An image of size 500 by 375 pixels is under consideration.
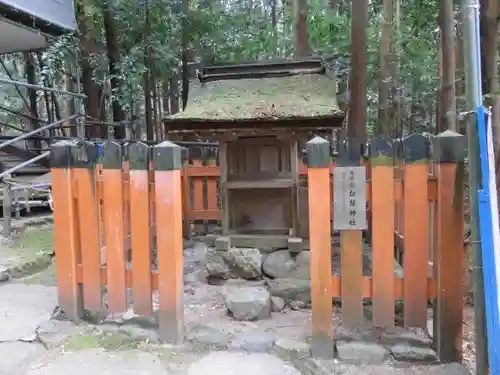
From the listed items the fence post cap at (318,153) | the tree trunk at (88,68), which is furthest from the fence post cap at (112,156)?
the tree trunk at (88,68)

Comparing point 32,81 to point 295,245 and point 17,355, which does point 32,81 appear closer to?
point 295,245

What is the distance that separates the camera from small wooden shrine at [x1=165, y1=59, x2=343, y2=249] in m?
5.09

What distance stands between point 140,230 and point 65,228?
0.64 meters

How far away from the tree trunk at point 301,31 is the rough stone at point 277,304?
5.35 m

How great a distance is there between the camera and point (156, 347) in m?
3.11

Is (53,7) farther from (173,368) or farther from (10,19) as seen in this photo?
(173,368)

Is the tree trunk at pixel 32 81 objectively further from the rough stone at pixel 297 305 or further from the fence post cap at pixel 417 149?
the fence post cap at pixel 417 149

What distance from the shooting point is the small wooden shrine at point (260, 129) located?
509 centimetres

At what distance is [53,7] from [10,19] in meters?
0.94

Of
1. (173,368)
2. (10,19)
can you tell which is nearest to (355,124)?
(173,368)

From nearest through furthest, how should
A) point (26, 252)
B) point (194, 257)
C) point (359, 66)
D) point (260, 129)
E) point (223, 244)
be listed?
point (260, 129), point (26, 252), point (223, 244), point (194, 257), point (359, 66)

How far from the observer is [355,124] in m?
6.76

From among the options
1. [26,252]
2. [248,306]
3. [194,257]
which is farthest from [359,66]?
[26,252]

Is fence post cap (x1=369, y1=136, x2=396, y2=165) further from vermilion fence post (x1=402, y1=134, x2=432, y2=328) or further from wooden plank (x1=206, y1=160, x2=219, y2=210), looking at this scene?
wooden plank (x1=206, y1=160, x2=219, y2=210)
